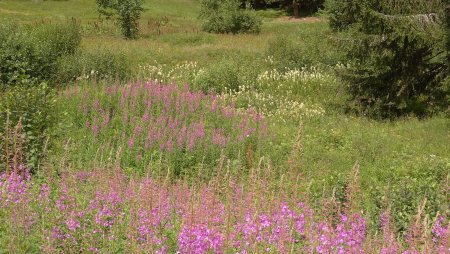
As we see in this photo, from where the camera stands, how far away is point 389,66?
1371 centimetres

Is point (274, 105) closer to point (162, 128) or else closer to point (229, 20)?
point (162, 128)

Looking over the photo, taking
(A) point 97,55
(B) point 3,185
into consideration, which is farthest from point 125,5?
(B) point 3,185

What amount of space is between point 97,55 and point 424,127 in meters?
9.27

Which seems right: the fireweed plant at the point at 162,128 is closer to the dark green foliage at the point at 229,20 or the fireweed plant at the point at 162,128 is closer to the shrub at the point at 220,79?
the shrub at the point at 220,79

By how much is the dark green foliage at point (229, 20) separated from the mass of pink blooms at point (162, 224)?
29096mm

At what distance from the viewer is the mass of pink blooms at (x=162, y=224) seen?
3975mm

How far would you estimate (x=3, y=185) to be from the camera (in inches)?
193

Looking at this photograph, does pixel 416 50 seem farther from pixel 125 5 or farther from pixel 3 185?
pixel 125 5

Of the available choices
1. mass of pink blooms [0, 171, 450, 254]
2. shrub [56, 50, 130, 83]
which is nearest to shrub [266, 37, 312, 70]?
shrub [56, 50, 130, 83]

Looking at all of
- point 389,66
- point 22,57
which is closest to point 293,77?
point 389,66

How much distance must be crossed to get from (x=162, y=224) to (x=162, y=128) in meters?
4.62

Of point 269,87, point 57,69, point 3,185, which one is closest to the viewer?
point 3,185

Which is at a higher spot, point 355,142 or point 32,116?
point 32,116

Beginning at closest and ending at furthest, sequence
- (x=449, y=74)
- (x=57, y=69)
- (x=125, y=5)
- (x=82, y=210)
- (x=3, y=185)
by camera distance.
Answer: (x=82, y=210) < (x=3, y=185) < (x=449, y=74) < (x=57, y=69) < (x=125, y=5)
